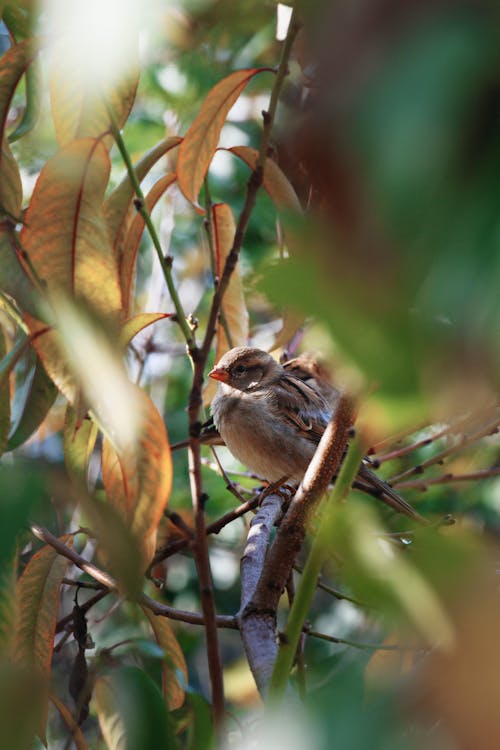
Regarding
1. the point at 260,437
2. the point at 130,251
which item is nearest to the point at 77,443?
the point at 130,251

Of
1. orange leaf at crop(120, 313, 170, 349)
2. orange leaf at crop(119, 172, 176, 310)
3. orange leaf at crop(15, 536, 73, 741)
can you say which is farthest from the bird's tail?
orange leaf at crop(120, 313, 170, 349)

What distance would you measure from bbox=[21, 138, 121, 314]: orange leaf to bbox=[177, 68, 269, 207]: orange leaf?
0.95 ft

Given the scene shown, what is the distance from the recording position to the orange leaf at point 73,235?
4.33 feet

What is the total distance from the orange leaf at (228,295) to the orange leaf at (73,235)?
27.6 inches

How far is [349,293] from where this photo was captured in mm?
420

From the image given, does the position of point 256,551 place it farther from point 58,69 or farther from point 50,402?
point 58,69

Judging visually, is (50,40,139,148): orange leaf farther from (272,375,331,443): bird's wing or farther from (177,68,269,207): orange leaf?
(272,375,331,443): bird's wing

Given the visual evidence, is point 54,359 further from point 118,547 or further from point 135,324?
point 118,547

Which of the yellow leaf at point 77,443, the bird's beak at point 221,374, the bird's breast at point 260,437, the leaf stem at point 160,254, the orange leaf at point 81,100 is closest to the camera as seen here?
the leaf stem at point 160,254

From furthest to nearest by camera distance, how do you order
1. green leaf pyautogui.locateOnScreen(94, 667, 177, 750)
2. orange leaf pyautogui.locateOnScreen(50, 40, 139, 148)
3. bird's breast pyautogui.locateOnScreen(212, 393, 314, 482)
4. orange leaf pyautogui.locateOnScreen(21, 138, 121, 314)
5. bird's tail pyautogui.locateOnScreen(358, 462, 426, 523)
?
bird's breast pyautogui.locateOnScreen(212, 393, 314, 482), bird's tail pyautogui.locateOnScreen(358, 462, 426, 523), orange leaf pyautogui.locateOnScreen(50, 40, 139, 148), orange leaf pyautogui.locateOnScreen(21, 138, 121, 314), green leaf pyautogui.locateOnScreen(94, 667, 177, 750)

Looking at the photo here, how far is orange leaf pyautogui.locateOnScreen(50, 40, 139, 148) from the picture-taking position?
Answer: 1452 millimetres

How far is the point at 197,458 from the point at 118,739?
0.36 metres

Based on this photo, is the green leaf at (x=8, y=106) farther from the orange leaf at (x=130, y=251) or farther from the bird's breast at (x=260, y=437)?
the bird's breast at (x=260, y=437)

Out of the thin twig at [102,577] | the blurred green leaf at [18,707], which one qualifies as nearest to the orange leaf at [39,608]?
the thin twig at [102,577]
